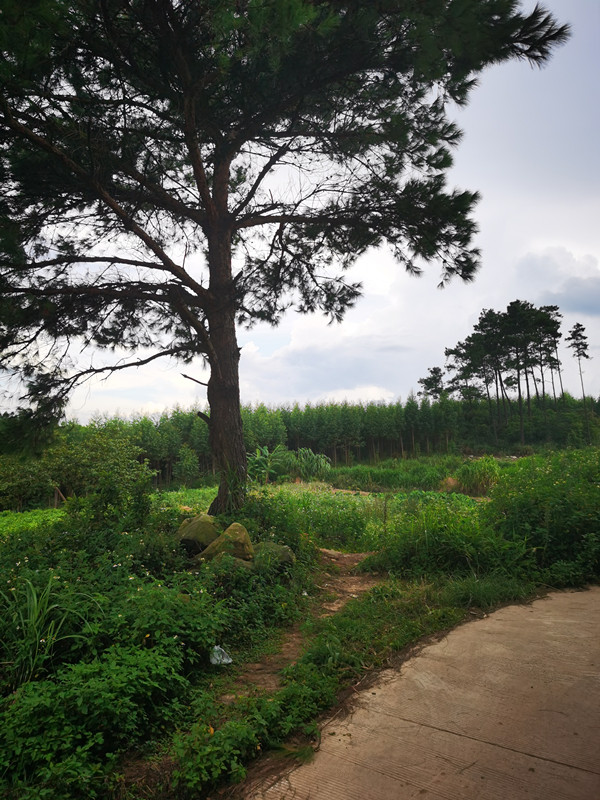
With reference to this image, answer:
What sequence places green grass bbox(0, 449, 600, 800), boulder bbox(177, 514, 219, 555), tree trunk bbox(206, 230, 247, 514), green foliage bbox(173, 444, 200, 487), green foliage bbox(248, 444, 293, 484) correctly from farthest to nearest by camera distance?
green foliage bbox(173, 444, 200, 487) < green foliage bbox(248, 444, 293, 484) < tree trunk bbox(206, 230, 247, 514) < boulder bbox(177, 514, 219, 555) < green grass bbox(0, 449, 600, 800)

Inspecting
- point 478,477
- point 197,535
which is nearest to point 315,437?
point 478,477

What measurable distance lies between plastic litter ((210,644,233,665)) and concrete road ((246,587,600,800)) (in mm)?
1075

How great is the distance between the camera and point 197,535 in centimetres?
554

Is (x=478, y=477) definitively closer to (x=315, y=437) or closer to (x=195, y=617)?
(x=315, y=437)

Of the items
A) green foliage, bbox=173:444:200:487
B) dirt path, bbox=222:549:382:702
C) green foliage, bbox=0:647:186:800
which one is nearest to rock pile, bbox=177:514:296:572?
dirt path, bbox=222:549:382:702

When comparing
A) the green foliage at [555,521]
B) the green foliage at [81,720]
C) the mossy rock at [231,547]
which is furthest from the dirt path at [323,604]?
the green foliage at [555,521]

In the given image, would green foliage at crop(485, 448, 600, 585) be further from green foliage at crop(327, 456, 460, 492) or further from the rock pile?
green foliage at crop(327, 456, 460, 492)

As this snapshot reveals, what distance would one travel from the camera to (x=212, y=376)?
22.6 ft

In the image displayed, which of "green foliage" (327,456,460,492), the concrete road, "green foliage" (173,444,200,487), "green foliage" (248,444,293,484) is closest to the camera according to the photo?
the concrete road

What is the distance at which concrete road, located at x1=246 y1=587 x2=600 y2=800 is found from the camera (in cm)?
210

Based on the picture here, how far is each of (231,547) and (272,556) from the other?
1.42 ft

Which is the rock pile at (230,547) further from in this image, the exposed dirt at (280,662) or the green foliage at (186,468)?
the green foliage at (186,468)

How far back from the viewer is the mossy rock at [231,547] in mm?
5141

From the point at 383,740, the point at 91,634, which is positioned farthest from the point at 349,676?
the point at 91,634
